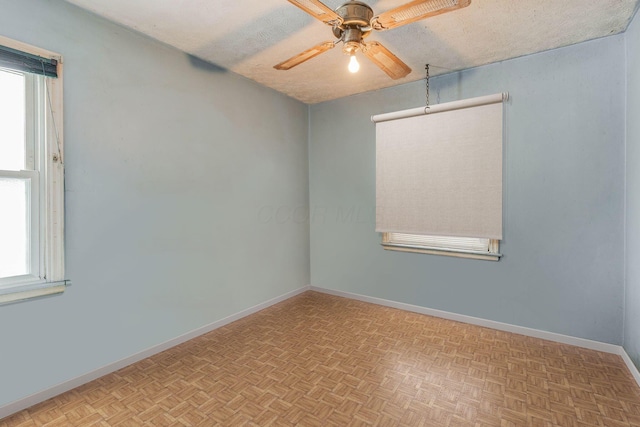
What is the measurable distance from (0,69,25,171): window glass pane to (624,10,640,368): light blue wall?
422 centimetres

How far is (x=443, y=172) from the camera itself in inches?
126

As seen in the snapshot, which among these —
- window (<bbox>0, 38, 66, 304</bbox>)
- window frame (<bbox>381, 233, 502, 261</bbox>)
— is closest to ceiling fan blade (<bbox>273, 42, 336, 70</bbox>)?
window (<bbox>0, 38, 66, 304</bbox>)

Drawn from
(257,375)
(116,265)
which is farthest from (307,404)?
(116,265)

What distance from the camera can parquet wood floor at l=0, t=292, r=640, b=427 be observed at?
72.3 inches

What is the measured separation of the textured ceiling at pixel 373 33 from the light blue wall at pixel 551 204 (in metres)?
0.25

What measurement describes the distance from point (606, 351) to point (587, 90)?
2243 millimetres

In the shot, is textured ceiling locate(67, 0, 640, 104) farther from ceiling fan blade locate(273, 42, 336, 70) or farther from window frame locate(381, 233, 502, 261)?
window frame locate(381, 233, 502, 261)

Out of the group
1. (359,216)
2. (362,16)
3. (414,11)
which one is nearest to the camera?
(414,11)

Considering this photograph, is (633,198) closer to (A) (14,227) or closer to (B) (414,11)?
(B) (414,11)

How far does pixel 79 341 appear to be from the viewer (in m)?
2.14

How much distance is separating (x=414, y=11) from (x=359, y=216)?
8.41ft

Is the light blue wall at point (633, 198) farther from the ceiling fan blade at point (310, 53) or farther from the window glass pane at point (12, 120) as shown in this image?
the window glass pane at point (12, 120)

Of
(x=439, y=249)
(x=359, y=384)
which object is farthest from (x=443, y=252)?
(x=359, y=384)

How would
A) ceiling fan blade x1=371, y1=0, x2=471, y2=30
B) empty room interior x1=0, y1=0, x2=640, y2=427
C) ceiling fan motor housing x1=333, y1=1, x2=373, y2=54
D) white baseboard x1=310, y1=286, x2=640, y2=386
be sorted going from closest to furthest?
ceiling fan blade x1=371, y1=0, x2=471, y2=30
ceiling fan motor housing x1=333, y1=1, x2=373, y2=54
empty room interior x1=0, y1=0, x2=640, y2=427
white baseboard x1=310, y1=286, x2=640, y2=386
